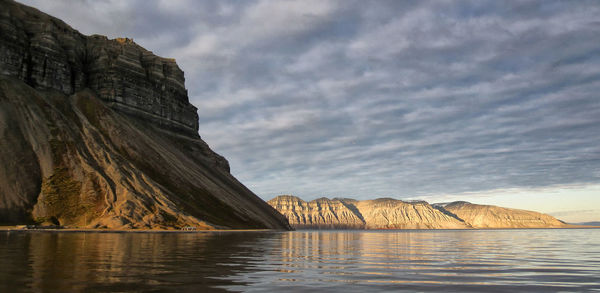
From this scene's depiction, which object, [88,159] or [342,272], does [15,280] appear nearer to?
[342,272]

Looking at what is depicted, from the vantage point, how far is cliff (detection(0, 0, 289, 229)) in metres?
76.5

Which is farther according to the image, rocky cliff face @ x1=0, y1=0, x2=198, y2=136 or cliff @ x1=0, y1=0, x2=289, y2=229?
rocky cliff face @ x1=0, y1=0, x2=198, y2=136

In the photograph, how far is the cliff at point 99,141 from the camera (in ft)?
251

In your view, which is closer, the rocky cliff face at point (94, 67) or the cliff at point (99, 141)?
the cliff at point (99, 141)

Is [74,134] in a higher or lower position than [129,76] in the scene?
lower

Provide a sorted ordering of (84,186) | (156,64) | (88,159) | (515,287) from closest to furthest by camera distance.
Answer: (515,287), (84,186), (88,159), (156,64)

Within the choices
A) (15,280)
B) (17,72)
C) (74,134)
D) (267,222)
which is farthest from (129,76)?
(15,280)

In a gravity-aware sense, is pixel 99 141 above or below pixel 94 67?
below

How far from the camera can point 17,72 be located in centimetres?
9806

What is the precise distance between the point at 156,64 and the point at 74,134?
5576 centimetres

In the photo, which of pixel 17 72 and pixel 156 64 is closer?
pixel 17 72

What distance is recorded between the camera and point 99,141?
93750 mm

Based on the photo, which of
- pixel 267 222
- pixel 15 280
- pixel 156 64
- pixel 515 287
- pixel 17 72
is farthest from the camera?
pixel 156 64

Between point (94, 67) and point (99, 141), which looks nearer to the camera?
point (99, 141)
